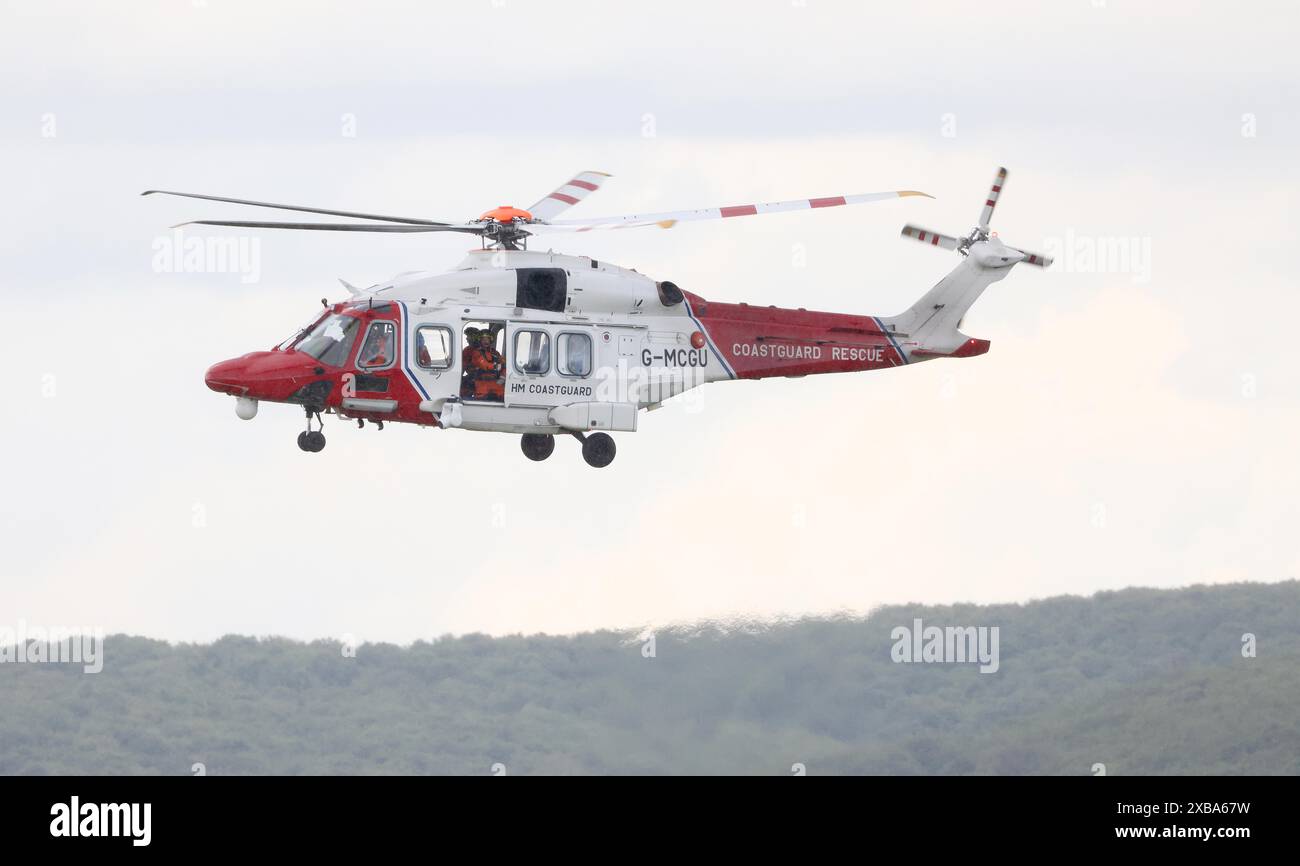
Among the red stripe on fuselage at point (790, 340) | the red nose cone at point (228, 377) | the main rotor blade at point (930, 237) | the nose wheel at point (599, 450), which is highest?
the main rotor blade at point (930, 237)

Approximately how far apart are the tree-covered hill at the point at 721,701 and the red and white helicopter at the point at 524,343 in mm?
5019

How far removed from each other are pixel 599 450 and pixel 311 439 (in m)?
4.48

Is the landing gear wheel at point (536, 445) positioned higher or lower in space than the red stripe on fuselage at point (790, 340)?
lower

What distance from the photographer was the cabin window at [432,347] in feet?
137

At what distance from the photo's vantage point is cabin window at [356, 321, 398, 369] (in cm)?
4169

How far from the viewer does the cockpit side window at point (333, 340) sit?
4166 centimetres

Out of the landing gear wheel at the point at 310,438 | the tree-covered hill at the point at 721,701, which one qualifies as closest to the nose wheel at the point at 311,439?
the landing gear wheel at the point at 310,438

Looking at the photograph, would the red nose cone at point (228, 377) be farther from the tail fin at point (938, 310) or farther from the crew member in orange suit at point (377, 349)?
the tail fin at point (938, 310)

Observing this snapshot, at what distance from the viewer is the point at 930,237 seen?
44969 millimetres

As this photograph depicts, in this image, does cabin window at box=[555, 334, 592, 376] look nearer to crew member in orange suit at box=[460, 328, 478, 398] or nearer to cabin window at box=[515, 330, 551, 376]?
cabin window at box=[515, 330, 551, 376]

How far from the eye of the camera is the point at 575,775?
45312mm

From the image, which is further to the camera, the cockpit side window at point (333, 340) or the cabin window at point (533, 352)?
the cabin window at point (533, 352)

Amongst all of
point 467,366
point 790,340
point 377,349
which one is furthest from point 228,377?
point 790,340
